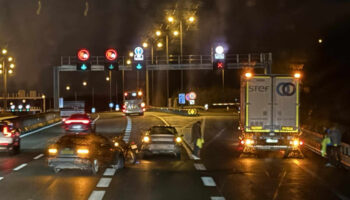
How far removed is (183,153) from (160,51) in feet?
182

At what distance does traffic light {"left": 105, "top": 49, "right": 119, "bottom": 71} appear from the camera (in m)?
44.0

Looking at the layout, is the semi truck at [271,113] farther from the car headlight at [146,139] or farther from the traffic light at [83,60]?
the traffic light at [83,60]

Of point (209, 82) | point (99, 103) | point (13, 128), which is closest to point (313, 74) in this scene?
point (209, 82)

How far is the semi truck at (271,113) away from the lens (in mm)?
18422

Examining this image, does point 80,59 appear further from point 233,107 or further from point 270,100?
point 233,107

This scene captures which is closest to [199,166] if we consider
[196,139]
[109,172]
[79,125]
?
[196,139]

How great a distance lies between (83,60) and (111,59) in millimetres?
2570

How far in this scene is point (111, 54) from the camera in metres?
44.0

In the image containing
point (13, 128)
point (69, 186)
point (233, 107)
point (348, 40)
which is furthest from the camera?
point (233, 107)

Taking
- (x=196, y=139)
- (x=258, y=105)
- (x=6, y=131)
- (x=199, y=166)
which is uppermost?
(x=258, y=105)

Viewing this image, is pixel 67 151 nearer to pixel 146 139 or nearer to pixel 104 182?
pixel 104 182

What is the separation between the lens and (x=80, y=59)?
145ft

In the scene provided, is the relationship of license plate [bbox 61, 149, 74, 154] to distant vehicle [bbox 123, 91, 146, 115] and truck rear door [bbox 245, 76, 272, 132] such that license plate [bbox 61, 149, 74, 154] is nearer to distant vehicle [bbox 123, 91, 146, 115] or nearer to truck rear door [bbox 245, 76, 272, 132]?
truck rear door [bbox 245, 76, 272, 132]

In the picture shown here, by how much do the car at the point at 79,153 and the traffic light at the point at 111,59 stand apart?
30.0 metres
